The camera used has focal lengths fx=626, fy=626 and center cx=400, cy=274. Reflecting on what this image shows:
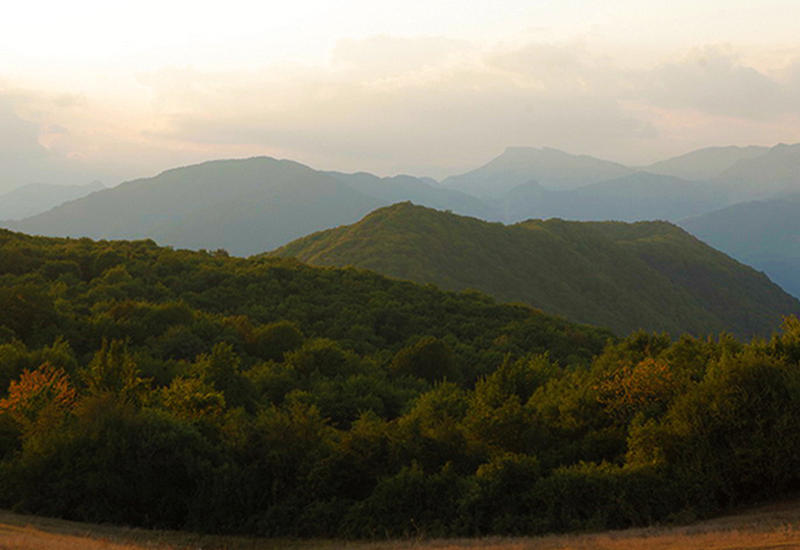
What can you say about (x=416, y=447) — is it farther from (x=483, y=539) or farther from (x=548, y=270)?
(x=548, y=270)

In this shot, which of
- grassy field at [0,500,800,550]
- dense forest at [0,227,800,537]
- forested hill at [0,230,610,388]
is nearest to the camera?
grassy field at [0,500,800,550]

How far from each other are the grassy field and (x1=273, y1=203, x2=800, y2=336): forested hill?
100059 millimetres

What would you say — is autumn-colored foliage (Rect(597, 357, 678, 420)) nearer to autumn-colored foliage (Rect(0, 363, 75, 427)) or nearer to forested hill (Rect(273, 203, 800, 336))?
autumn-colored foliage (Rect(0, 363, 75, 427))

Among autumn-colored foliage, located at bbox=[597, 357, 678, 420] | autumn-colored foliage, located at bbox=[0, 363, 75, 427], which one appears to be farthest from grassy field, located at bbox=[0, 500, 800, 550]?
autumn-colored foliage, located at bbox=[597, 357, 678, 420]

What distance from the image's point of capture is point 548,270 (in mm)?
149125

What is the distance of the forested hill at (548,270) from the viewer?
13250cm

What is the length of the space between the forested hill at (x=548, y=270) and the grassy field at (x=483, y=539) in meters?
100

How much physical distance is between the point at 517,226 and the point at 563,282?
35.2 m

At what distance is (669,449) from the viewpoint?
23.2 m

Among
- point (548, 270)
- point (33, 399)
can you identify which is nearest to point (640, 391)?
point (33, 399)

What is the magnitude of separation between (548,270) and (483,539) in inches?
5255

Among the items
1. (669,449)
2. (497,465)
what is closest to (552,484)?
(497,465)

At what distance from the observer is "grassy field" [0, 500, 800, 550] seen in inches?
651

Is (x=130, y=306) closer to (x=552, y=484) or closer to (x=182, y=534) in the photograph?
(x=182, y=534)
